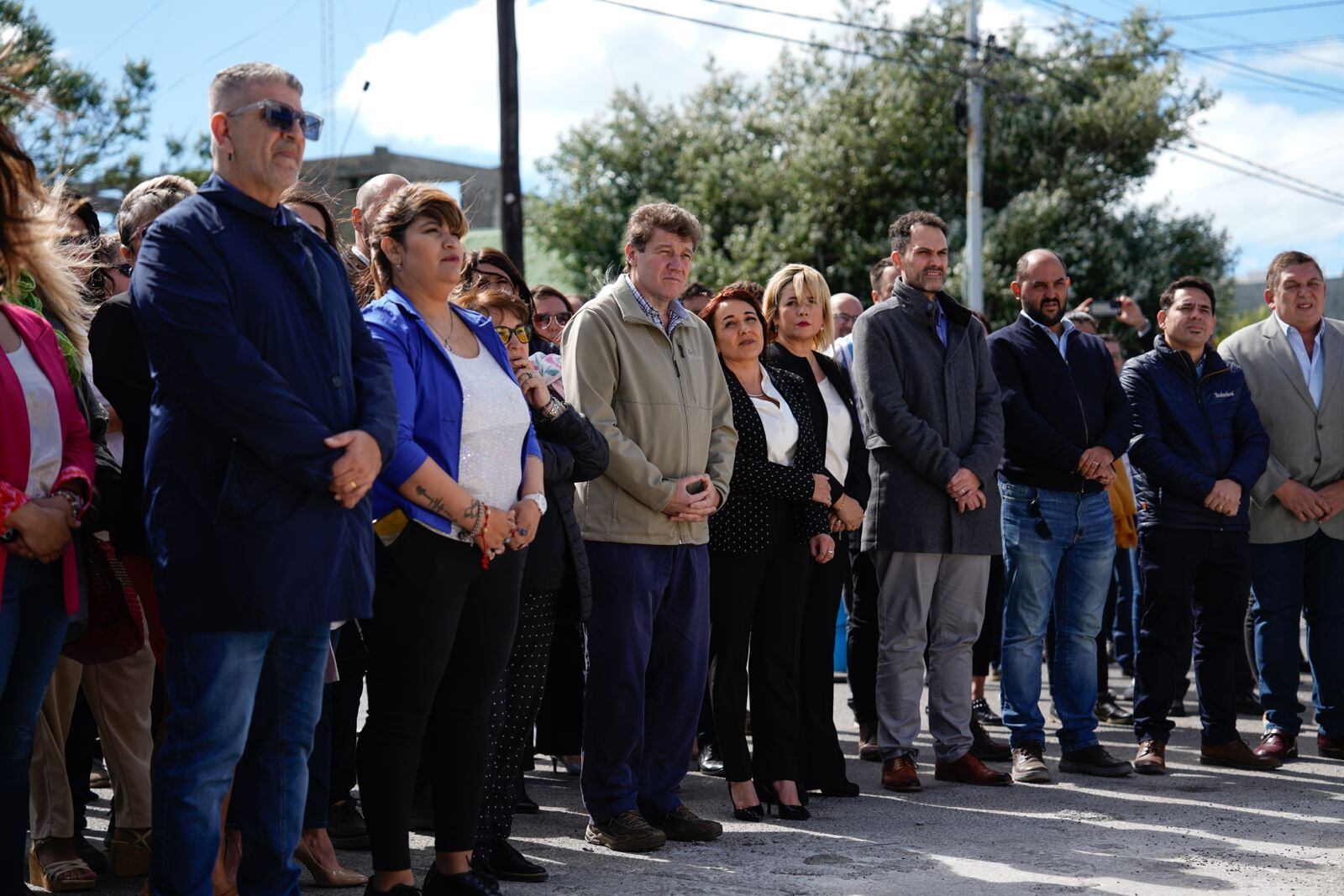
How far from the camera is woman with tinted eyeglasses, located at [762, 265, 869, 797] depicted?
617cm

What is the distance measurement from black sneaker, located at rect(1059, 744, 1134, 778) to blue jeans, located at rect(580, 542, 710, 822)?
2255mm

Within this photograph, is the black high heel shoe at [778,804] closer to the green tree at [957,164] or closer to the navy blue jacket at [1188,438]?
the navy blue jacket at [1188,438]

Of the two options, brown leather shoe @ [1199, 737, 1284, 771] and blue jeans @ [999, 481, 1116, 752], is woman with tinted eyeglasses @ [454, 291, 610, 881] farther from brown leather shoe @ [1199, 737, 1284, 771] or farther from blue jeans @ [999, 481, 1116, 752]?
brown leather shoe @ [1199, 737, 1284, 771]

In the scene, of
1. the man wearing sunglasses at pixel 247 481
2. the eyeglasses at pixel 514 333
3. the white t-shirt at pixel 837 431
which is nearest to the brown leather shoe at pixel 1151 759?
the white t-shirt at pixel 837 431

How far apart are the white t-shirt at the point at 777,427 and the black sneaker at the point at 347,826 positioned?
86.3 inches

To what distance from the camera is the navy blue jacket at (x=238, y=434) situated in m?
3.41

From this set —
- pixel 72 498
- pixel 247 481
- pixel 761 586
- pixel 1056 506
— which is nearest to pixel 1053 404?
pixel 1056 506

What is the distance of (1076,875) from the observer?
4820 mm

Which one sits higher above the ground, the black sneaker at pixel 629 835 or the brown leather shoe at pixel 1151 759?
the brown leather shoe at pixel 1151 759

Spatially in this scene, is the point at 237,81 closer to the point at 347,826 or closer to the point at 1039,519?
the point at 347,826

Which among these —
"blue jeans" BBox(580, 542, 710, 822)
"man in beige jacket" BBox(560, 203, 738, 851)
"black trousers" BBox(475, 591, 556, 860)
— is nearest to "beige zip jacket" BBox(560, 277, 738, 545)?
"man in beige jacket" BBox(560, 203, 738, 851)

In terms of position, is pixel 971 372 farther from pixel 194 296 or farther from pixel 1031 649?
pixel 194 296

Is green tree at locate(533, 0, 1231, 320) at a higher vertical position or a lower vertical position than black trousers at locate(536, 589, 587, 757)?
higher

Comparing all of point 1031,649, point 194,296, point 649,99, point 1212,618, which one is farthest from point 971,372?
point 649,99
